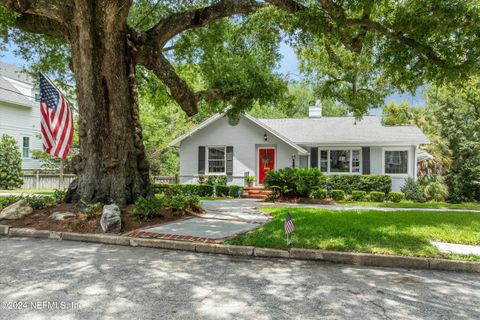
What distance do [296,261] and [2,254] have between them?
16.0 ft

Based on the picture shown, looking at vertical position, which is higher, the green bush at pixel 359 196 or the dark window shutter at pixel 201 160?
the dark window shutter at pixel 201 160

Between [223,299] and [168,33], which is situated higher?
[168,33]

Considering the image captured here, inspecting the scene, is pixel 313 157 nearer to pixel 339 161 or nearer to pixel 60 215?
pixel 339 161

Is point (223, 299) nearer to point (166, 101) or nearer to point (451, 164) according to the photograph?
point (166, 101)

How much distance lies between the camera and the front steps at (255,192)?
1680 centimetres

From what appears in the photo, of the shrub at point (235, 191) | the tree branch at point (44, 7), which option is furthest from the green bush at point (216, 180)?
the tree branch at point (44, 7)

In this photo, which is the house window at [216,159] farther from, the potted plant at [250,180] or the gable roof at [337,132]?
the potted plant at [250,180]

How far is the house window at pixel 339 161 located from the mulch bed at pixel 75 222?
12.6m

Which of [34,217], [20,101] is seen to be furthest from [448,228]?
[20,101]

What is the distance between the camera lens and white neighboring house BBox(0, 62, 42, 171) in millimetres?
23703

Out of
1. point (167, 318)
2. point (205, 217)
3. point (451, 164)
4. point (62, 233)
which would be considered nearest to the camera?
point (167, 318)

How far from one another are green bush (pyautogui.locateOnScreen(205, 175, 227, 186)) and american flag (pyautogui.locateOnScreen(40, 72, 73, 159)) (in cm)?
1006

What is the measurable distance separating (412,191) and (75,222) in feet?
51.9

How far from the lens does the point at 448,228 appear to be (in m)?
6.95
